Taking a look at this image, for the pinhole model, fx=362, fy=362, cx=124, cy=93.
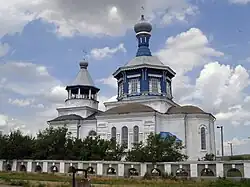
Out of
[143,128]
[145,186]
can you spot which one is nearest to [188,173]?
[145,186]

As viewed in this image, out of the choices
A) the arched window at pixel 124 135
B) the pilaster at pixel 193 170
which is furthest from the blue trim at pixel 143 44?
the pilaster at pixel 193 170

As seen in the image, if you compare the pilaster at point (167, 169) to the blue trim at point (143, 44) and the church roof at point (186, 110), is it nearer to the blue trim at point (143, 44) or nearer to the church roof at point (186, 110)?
the church roof at point (186, 110)

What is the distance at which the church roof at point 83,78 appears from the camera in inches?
2211

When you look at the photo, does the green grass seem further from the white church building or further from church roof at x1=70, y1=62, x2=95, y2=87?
church roof at x1=70, y1=62, x2=95, y2=87

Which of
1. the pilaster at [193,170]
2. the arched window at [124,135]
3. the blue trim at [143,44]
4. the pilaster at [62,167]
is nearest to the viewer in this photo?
the pilaster at [193,170]

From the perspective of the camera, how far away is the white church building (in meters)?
44.9

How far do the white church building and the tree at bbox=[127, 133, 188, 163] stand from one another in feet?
28.9

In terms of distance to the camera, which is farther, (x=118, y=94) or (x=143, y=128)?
(x=118, y=94)

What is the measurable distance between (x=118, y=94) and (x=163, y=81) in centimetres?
750

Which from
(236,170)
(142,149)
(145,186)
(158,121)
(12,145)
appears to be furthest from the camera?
(158,121)

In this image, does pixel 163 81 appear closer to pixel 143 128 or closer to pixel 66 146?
pixel 143 128

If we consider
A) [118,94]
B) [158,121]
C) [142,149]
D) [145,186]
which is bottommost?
[145,186]

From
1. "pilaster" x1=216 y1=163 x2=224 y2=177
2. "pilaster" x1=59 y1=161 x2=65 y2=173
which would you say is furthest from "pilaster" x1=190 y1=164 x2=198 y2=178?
"pilaster" x1=59 y1=161 x2=65 y2=173

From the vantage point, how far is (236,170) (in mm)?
28281
